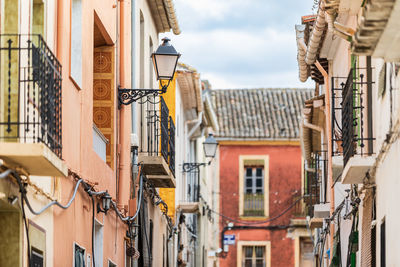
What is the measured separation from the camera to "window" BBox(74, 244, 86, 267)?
44.6 ft

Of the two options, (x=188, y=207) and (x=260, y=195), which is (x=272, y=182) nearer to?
(x=260, y=195)

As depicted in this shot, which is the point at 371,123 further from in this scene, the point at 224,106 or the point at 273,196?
the point at 224,106

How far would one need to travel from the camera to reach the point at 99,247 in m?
15.7

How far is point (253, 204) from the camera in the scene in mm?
45594

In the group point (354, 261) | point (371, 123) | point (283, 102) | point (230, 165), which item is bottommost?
point (354, 261)

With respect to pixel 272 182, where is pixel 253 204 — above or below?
below

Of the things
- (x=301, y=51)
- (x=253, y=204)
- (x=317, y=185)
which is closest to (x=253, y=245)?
(x=253, y=204)

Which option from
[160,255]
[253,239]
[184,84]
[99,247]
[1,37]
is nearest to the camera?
[1,37]

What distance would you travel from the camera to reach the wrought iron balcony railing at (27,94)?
10016 mm

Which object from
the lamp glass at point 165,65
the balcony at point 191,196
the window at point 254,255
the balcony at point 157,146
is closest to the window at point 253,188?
the window at point 254,255

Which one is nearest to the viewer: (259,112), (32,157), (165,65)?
(32,157)

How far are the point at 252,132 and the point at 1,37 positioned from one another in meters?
35.5

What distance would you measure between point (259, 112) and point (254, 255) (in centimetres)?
643

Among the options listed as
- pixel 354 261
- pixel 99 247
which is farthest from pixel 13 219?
pixel 354 261
